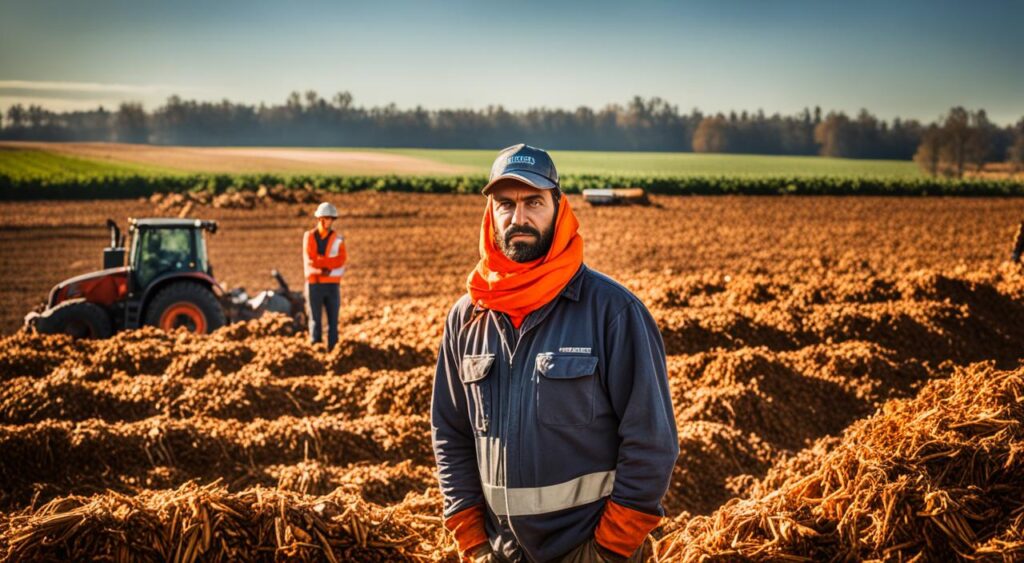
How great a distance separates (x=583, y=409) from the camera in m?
2.61

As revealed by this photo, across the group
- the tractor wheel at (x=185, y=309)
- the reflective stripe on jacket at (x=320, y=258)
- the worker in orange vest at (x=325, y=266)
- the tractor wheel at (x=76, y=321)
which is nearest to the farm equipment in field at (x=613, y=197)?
the tractor wheel at (x=185, y=309)

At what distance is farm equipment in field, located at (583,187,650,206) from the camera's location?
3488 centimetres

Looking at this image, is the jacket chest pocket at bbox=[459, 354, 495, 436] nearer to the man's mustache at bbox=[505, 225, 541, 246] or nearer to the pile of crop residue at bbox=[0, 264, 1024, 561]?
the man's mustache at bbox=[505, 225, 541, 246]

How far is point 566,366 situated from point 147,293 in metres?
9.93

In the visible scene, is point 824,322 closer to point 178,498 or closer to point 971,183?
point 178,498

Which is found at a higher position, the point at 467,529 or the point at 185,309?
the point at 467,529

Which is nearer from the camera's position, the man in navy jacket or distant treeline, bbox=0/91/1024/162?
the man in navy jacket

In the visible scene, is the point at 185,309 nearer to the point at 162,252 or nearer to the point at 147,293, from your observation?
the point at 147,293

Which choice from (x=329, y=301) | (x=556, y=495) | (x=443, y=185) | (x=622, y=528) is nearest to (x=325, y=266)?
(x=329, y=301)

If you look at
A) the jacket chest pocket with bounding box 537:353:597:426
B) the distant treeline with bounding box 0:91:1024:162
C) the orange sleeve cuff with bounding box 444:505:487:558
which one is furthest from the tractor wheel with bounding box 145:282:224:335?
the distant treeline with bounding box 0:91:1024:162

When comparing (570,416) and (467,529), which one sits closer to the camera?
(570,416)

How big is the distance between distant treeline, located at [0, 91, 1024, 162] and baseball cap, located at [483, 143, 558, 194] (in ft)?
271

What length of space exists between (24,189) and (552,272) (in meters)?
40.3

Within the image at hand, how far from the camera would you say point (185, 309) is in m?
11.2
